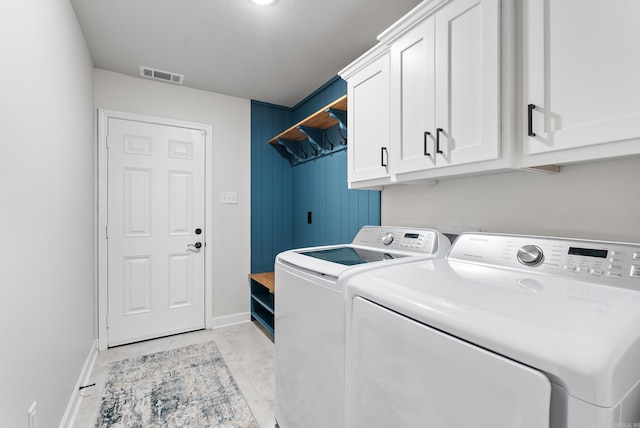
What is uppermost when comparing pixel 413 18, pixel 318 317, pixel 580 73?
pixel 413 18

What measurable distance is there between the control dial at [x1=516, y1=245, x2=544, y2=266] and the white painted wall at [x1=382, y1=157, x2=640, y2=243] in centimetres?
25

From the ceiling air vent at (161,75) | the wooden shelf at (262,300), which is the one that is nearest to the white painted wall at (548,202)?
the wooden shelf at (262,300)

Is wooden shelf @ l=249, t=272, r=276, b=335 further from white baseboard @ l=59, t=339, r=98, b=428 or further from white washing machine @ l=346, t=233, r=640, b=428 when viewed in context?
white washing machine @ l=346, t=233, r=640, b=428

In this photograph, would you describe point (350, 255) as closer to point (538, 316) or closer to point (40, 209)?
point (538, 316)

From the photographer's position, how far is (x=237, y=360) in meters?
2.47

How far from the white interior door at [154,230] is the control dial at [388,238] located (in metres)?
2.06

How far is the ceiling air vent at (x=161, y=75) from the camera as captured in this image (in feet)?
8.64

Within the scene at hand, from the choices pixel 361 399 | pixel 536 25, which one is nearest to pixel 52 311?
pixel 361 399

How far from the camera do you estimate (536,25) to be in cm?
101

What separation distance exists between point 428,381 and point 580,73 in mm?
997

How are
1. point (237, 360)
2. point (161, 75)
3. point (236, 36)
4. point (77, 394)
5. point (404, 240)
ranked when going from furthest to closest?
point (161, 75) < point (237, 360) < point (236, 36) < point (77, 394) < point (404, 240)

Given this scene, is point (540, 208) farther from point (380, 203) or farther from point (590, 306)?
point (380, 203)

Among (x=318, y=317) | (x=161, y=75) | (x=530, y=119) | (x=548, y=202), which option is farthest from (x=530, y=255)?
(x=161, y=75)

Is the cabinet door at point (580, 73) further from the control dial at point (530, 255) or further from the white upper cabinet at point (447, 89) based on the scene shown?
the control dial at point (530, 255)
